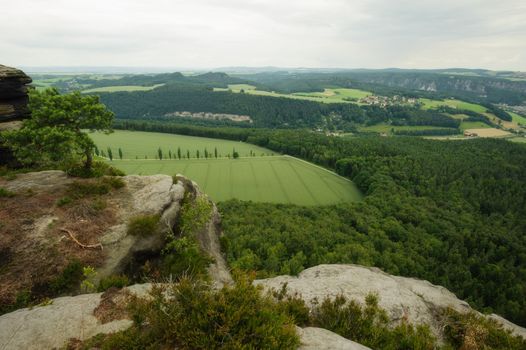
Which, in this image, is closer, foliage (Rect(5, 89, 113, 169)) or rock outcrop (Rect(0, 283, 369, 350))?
rock outcrop (Rect(0, 283, 369, 350))

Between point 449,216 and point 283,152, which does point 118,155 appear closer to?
point 283,152

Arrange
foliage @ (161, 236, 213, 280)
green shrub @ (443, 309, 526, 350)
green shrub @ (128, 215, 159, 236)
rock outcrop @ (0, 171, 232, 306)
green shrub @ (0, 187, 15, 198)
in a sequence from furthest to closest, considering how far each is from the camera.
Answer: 1. green shrub @ (0, 187, 15, 198)
2. green shrub @ (128, 215, 159, 236)
3. foliage @ (161, 236, 213, 280)
4. rock outcrop @ (0, 171, 232, 306)
5. green shrub @ (443, 309, 526, 350)

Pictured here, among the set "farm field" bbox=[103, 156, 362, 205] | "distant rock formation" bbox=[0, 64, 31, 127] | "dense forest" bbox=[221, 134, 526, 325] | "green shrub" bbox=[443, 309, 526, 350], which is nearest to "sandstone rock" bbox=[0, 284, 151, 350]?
"dense forest" bbox=[221, 134, 526, 325]

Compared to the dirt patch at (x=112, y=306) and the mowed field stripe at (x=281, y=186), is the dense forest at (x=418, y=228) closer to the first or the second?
the mowed field stripe at (x=281, y=186)

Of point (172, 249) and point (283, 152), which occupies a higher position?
point (172, 249)

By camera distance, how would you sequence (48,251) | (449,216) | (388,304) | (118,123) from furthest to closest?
1. (118,123)
2. (449,216)
3. (388,304)
4. (48,251)

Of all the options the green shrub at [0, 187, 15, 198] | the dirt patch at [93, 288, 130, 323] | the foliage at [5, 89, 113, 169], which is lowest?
the dirt patch at [93, 288, 130, 323]

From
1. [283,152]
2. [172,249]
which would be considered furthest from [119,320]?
[283,152]

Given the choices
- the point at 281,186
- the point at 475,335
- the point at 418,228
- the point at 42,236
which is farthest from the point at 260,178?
the point at 475,335

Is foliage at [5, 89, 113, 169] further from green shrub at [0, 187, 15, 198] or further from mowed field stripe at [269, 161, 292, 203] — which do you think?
mowed field stripe at [269, 161, 292, 203]
